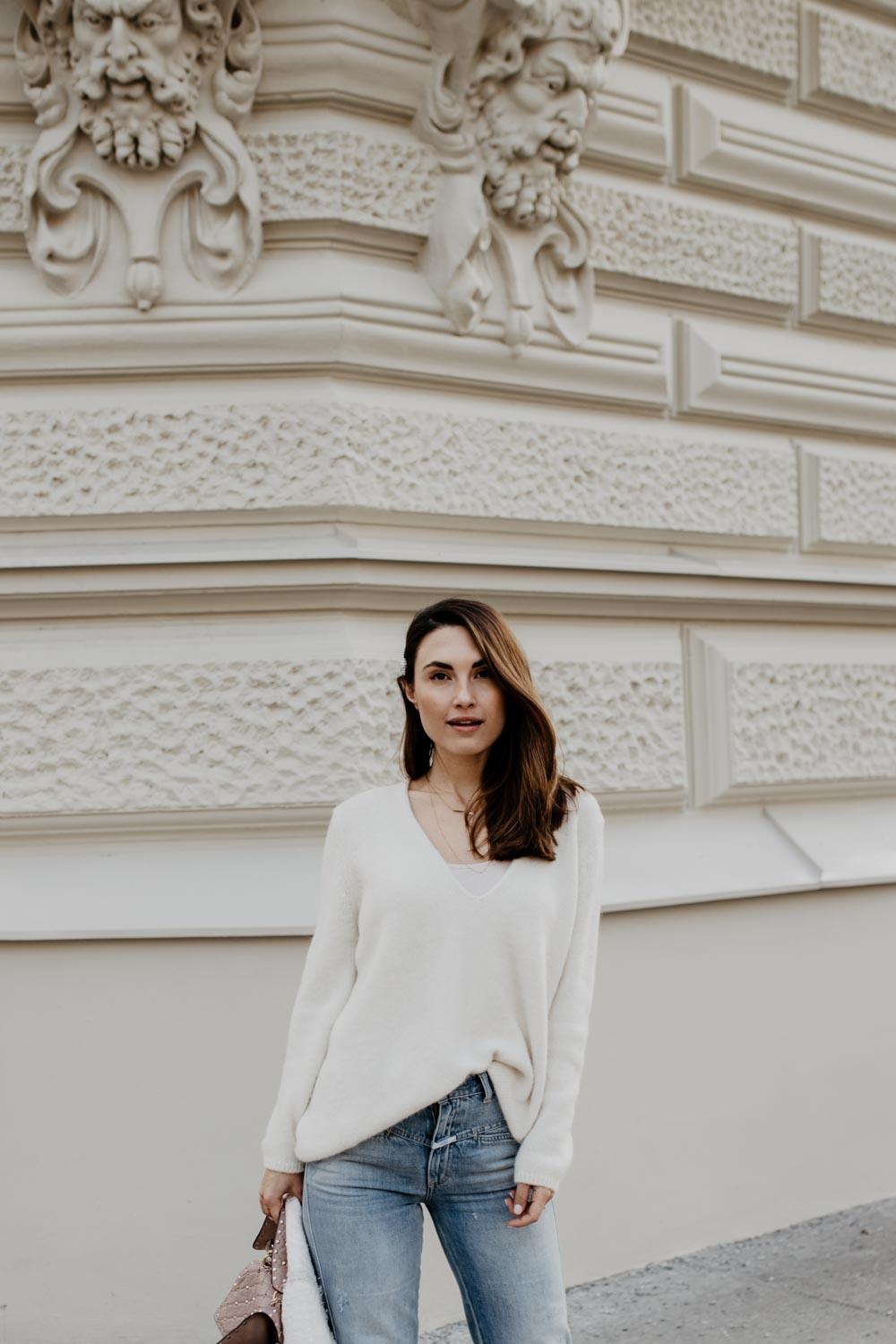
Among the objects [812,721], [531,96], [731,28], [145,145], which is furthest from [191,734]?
[731,28]

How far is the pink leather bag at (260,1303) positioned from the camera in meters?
2.21

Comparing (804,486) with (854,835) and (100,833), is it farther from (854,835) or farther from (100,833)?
(100,833)

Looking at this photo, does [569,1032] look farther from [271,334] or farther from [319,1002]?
[271,334]

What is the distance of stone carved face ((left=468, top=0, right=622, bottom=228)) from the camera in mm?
3836

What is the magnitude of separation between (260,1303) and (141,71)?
2.61 metres

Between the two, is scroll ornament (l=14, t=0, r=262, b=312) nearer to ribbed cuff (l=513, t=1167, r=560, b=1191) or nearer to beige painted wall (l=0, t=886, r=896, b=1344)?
beige painted wall (l=0, t=886, r=896, b=1344)

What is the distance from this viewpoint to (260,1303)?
2236 mm

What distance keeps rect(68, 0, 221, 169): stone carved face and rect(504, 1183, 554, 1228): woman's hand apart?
8.08 ft

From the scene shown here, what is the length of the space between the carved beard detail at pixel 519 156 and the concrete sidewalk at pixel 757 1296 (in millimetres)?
2686

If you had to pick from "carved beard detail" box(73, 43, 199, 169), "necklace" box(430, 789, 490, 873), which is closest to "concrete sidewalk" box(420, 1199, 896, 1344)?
"necklace" box(430, 789, 490, 873)

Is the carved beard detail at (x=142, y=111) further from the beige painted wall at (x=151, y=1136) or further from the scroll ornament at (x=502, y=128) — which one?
the beige painted wall at (x=151, y=1136)

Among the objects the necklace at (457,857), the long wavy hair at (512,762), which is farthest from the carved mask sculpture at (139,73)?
the necklace at (457,857)

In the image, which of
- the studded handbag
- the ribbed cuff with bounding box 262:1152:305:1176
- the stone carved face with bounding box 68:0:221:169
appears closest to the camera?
the studded handbag

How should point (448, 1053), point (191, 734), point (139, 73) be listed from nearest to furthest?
1. point (448, 1053)
2. point (139, 73)
3. point (191, 734)
